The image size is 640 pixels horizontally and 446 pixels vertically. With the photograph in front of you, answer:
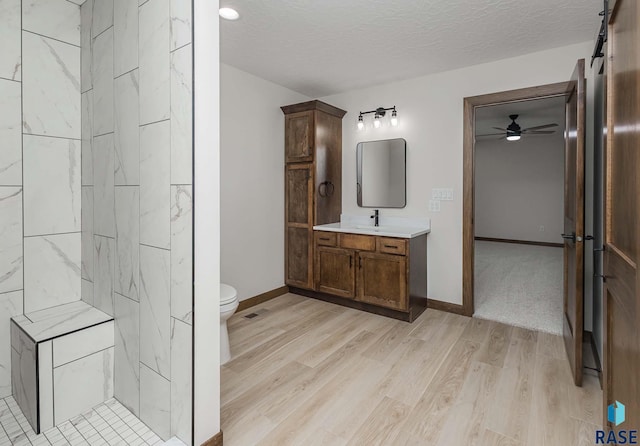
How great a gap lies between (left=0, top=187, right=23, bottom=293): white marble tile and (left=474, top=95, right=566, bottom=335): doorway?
4203 millimetres

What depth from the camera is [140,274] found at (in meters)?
1.69

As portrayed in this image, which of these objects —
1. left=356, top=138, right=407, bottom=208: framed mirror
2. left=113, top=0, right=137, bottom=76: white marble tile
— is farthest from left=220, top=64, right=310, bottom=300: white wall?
left=113, top=0, right=137, bottom=76: white marble tile

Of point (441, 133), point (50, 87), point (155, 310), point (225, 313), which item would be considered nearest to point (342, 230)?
point (441, 133)

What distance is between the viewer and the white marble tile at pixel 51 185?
76.2 inches

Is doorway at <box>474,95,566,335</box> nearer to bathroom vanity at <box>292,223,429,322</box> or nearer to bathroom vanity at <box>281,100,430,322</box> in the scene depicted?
bathroom vanity at <box>292,223,429,322</box>

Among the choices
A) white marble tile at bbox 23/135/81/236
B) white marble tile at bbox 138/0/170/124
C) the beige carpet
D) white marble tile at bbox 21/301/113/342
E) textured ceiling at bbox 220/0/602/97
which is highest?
textured ceiling at bbox 220/0/602/97

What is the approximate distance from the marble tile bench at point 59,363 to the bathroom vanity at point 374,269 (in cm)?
221

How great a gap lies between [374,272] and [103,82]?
8.58ft

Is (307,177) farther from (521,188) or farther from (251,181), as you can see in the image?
(521,188)

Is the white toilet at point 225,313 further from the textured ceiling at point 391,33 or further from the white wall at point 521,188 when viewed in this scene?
the white wall at point 521,188

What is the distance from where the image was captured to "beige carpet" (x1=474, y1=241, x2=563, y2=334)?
3.30 metres

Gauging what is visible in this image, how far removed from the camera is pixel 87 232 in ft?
6.85

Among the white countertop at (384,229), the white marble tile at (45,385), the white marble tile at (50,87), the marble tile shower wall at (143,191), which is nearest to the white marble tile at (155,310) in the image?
the marble tile shower wall at (143,191)

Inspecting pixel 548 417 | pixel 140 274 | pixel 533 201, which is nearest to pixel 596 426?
pixel 548 417
